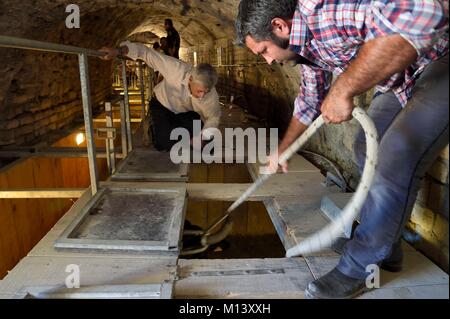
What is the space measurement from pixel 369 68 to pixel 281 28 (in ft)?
1.44

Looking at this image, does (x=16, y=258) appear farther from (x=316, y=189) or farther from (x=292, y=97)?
(x=292, y=97)

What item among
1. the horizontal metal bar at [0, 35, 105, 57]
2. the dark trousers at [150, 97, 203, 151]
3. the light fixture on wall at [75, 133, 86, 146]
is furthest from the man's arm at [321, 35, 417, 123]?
the light fixture on wall at [75, 133, 86, 146]

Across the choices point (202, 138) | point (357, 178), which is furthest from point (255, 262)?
point (202, 138)

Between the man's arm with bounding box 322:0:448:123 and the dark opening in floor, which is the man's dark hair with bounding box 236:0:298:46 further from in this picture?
the dark opening in floor

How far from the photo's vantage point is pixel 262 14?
1409mm

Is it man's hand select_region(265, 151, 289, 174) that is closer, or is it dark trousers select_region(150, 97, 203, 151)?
man's hand select_region(265, 151, 289, 174)

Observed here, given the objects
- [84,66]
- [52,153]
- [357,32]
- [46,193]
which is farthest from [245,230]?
[357,32]

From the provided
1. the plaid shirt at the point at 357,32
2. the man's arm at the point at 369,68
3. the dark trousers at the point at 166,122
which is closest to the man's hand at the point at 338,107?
the man's arm at the point at 369,68

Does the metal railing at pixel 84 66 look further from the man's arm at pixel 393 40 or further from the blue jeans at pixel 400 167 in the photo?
the blue jeans at pixel 400 167

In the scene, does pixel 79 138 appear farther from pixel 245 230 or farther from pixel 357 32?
pixel 357 32

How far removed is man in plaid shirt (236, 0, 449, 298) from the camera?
1086mm
